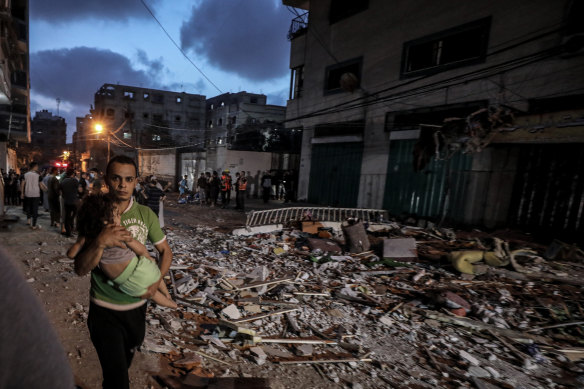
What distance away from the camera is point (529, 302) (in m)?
5.13

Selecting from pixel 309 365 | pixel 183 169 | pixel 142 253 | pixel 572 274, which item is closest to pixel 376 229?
pixel 572 274

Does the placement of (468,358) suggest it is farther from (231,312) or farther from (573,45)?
(573,45)

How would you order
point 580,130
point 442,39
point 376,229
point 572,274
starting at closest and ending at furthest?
point 572,274 < point 580,130 < point 376,229 < point 442,39

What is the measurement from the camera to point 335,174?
48.6ft

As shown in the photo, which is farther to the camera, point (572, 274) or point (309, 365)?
point (572, 274)

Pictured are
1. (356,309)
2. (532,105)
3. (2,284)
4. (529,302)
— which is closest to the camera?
(2,284)

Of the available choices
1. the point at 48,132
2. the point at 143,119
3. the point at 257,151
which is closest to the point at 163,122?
the point at 143,119

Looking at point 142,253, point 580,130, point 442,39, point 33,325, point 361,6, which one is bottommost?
point 142,253

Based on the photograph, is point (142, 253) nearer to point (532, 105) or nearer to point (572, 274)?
point (572, 274)

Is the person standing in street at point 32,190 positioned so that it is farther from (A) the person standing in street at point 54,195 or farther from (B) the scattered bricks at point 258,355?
(B) the scattered bricks at point 258,355

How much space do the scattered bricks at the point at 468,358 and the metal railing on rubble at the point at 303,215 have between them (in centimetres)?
701

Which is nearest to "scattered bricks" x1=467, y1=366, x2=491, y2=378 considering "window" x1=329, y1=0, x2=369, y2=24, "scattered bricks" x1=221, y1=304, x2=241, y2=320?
"scattered bricks" x1=221, y1=304, x2=241, y2=320

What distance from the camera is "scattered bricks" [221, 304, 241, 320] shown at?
4204mm

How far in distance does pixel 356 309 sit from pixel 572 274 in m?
5.45
